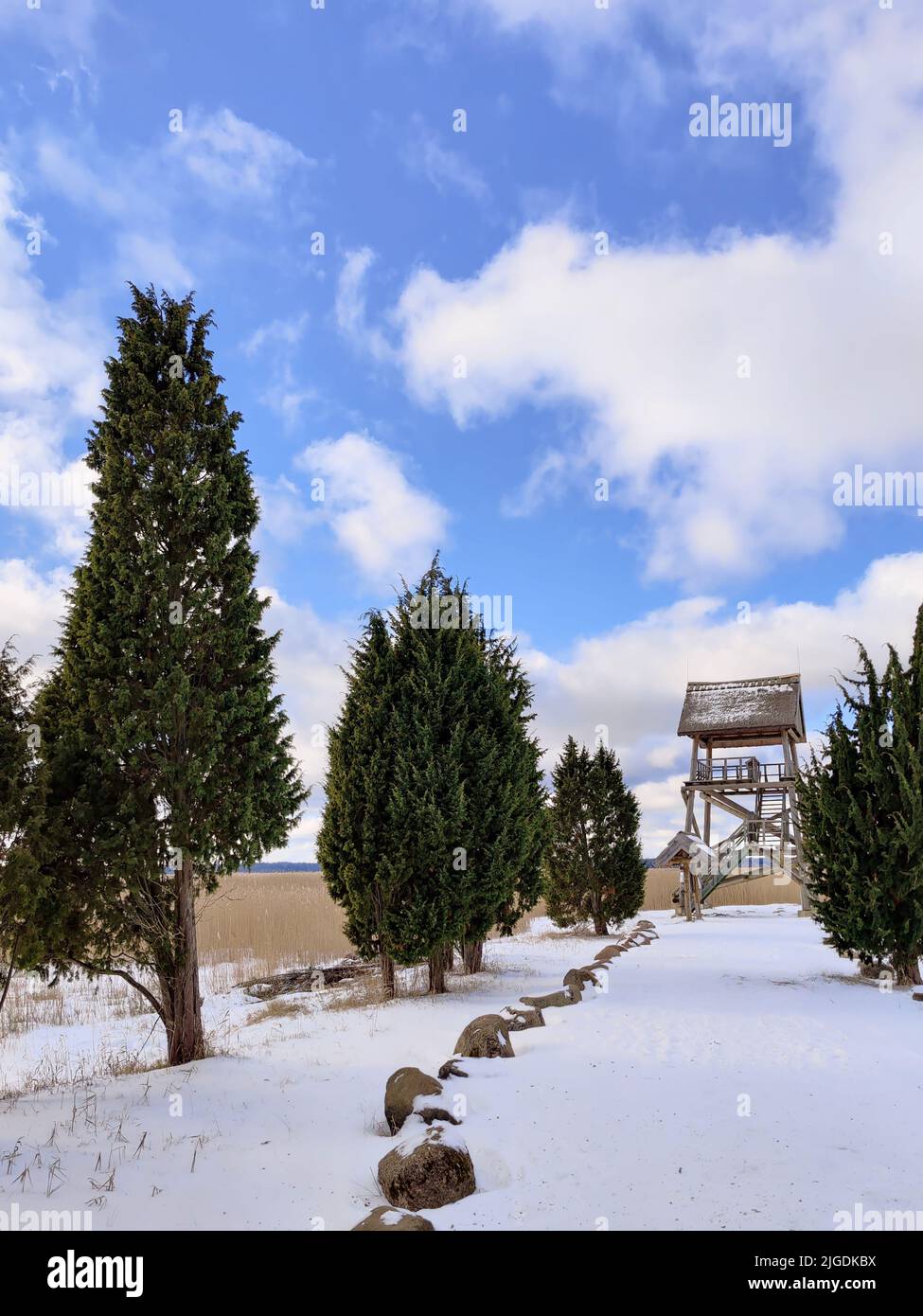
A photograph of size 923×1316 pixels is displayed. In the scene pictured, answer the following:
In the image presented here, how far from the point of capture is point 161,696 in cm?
927

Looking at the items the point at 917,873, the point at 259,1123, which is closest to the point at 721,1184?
the point at 259,1123

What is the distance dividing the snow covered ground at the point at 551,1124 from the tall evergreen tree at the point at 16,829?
1.49 metres

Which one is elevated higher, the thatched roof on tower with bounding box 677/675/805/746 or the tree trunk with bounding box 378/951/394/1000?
the thatched roof on tower with bounding box 677/675/805/746

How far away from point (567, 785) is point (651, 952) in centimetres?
741

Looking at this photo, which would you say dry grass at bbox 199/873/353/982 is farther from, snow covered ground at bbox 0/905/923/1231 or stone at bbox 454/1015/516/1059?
stone at bbox 454/1015/516/1059

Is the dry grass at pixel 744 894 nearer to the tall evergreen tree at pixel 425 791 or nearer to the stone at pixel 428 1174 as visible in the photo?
the tall evergreen tree at pixel 425 791

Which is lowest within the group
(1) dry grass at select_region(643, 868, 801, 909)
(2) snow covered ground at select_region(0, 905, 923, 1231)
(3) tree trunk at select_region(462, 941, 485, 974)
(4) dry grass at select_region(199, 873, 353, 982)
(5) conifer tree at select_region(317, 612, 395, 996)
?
(1) dry grass at select_region(643, 868, 801, 909)

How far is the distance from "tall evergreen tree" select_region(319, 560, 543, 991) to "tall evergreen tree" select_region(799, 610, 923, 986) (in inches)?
207

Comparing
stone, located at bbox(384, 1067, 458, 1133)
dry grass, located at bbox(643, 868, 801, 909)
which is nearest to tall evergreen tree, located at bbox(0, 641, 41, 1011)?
stone, located at bbox(384, 1067, 458, 1133)

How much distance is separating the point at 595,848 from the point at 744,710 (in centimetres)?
986

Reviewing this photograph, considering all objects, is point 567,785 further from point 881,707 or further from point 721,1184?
point 721,1184

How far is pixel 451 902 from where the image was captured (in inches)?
505

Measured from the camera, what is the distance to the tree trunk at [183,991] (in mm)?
9288

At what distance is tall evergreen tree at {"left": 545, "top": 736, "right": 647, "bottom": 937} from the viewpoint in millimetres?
23875
